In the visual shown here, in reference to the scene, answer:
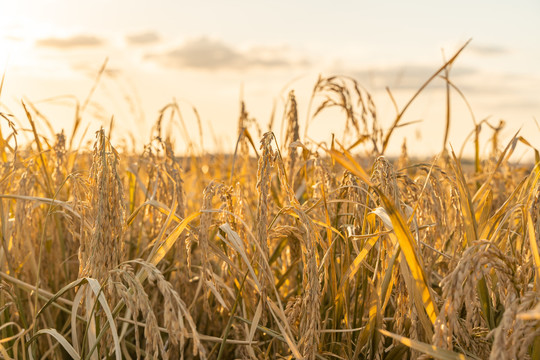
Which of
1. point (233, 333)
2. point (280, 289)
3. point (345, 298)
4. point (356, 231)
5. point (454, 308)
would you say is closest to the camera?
point (454, 308)

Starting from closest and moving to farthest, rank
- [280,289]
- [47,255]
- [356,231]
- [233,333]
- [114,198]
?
[114,198]
[356,231]
[233,333]
[280,289]
[47,255]

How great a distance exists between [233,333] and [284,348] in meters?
0.26

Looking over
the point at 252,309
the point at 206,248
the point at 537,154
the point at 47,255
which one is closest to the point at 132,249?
the point at 47,255

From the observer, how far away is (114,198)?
132 centimetres

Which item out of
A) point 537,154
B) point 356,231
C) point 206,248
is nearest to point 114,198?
point 206,248

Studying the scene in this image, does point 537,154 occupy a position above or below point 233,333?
above

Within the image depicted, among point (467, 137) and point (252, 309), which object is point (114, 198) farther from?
point (467, 137)

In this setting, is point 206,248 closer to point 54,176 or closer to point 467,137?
point 54,176

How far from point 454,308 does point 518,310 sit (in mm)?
130

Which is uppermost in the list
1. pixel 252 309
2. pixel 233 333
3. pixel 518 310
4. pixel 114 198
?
pixel 114 198

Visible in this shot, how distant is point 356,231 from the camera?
5.57 ft

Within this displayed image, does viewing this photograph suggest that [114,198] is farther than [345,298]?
No

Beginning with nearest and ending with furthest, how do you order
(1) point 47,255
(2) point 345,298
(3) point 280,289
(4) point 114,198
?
(4) point 114,198
(2) point 345,298
(3) point 280,289
(1) point 47,255

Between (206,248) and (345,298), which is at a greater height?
(206,248)
